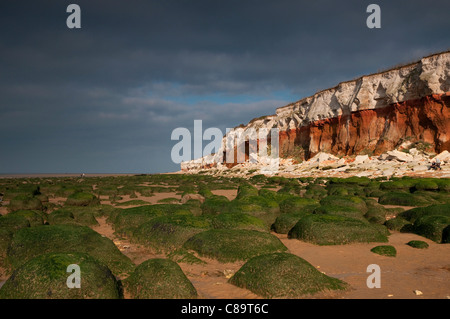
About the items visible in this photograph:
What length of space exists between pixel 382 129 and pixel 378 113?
2816 mm

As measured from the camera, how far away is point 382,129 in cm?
4497

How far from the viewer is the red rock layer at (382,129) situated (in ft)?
123

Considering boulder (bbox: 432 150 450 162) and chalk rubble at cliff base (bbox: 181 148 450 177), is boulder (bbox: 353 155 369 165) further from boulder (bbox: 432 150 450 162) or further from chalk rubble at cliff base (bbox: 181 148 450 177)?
boulder (bbox: 432 150 450 162)

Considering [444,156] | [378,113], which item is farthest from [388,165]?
[378,113]

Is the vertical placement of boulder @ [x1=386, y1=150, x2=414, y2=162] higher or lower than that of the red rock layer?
lower

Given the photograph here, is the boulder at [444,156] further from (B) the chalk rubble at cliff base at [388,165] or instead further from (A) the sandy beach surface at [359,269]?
(A) the sandy beach surface at [359,269]

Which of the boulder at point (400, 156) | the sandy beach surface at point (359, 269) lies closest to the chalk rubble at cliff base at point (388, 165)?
the boulder at point (400, 156)

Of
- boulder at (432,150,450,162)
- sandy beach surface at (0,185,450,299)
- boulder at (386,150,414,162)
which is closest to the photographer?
sandy beach surface at (0,185,450,299)

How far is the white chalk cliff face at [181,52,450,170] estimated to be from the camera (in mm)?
37156

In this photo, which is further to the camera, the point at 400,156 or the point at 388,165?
the point at 400,156

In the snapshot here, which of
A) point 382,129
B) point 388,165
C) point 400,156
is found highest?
point 382,129

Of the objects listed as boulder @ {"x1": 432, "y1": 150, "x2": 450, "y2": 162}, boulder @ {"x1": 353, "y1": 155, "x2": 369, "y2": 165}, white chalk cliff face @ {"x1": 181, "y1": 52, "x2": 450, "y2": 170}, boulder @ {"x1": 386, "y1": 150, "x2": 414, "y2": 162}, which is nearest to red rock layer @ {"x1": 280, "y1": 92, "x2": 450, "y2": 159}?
white chalk cliff face @ {"x1": 181, "y1": 52, "x2": 450, "y2": 170}

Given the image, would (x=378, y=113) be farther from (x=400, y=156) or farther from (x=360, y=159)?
(x=400, y=156)
